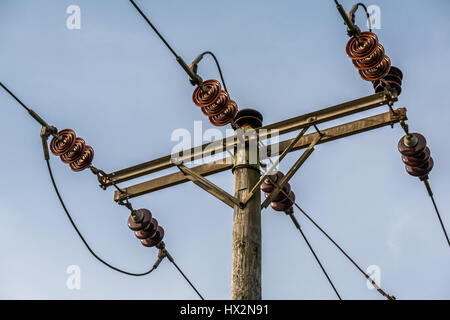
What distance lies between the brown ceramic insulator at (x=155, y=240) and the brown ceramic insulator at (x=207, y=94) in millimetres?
2707

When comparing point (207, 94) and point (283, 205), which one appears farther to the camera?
point (283, 205)

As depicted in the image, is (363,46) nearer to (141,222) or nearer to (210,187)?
(210,187)

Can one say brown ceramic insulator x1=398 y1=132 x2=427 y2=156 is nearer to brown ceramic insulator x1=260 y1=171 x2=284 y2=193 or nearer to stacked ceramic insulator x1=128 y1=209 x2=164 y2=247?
brown ceramic insulator x1=260 y1=171 x2=284 y2=193

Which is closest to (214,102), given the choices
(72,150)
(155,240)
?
(72,150)

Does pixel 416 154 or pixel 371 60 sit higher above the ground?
pixel 371 60

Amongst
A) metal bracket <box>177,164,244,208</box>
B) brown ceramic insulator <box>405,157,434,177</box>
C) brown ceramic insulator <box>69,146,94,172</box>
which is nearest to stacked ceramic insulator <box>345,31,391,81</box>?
brown ceramic insulator <box>405,157,434,177</box>

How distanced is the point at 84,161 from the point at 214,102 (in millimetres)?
2263

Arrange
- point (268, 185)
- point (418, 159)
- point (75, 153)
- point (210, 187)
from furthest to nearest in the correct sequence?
1. point (268, 185)
2. point (75, 153)
3. point (418, 159)
4. point (210, 187)

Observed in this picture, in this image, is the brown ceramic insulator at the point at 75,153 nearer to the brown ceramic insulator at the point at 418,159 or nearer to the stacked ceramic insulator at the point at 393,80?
the stacked ceramic insulator at the point at 393,80

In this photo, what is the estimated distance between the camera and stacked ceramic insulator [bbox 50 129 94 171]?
8273mm

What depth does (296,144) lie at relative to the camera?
7598 mm
